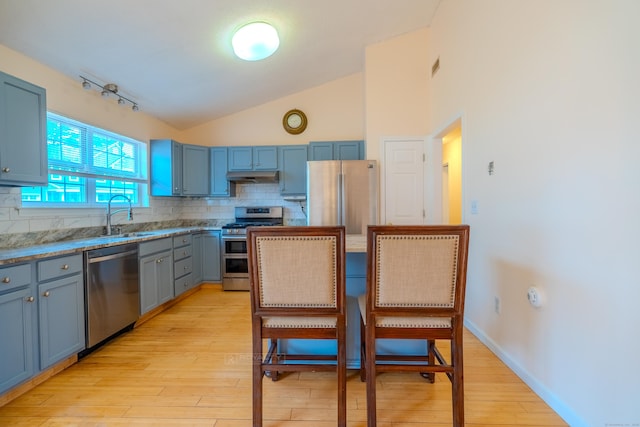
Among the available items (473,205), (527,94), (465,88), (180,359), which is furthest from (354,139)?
(180,359)

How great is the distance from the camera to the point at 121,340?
8.00ft

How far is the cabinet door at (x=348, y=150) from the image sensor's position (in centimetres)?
408

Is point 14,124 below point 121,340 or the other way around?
the other way around

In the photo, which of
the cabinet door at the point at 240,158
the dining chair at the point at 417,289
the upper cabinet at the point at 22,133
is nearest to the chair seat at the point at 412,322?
the dining chair at the point at 417,289

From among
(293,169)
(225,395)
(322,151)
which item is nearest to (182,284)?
(225,395)

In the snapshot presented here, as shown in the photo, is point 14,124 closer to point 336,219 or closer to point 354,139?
point 336,219

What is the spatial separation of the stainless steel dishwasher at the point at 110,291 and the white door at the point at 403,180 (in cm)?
288

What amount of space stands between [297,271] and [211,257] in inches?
121

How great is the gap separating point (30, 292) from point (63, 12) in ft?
6.46

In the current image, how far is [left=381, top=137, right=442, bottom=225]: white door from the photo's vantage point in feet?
11.7

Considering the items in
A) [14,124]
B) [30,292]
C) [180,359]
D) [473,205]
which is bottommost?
[180,359]

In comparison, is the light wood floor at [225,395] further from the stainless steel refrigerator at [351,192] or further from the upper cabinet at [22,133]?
the stainless steel refrigerator at [351,192]

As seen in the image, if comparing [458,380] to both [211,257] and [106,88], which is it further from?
[106,88]

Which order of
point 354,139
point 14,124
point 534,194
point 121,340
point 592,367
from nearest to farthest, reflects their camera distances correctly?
point 592,367
point 534,194
point 14,124
point 121,340
point 354,139
